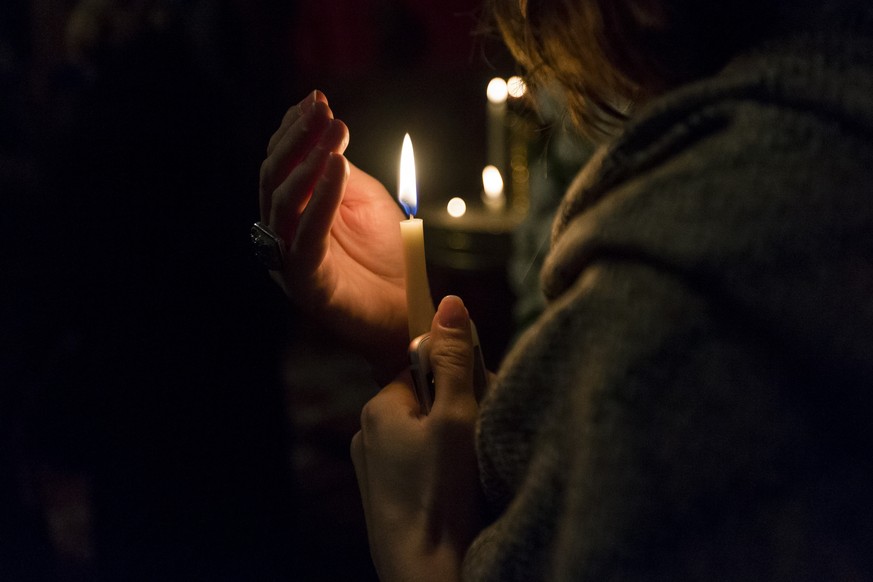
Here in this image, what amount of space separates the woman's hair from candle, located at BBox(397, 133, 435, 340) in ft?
0.50

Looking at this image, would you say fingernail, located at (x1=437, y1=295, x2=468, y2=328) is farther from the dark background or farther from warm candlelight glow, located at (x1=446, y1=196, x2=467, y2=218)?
warm candlelight glow, located at (x1=446, y1=196, x2=467, y2=218)

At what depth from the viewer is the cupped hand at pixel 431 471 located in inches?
23.4

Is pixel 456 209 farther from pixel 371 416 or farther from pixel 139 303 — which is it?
pixel 371 416

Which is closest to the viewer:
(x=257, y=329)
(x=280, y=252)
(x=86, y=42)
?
(x=280, y=252)

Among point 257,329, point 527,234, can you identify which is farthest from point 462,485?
point 527,234

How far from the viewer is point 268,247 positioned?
0.73 meters

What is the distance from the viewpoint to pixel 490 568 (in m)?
0.45

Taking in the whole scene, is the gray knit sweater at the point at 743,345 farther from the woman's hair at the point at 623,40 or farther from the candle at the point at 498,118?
the candle at the point at 498,118

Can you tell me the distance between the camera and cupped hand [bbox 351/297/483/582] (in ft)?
1.95

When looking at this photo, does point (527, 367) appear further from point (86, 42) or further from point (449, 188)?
point (449, 188)

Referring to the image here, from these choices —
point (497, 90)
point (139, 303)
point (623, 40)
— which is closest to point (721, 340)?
point (623, 40)

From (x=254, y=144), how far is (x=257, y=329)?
30 cm

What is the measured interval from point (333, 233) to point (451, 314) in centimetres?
23

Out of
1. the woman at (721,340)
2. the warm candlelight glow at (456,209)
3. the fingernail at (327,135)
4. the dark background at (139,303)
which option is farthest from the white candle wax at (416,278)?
the warm candlelight glow at (456,209)
